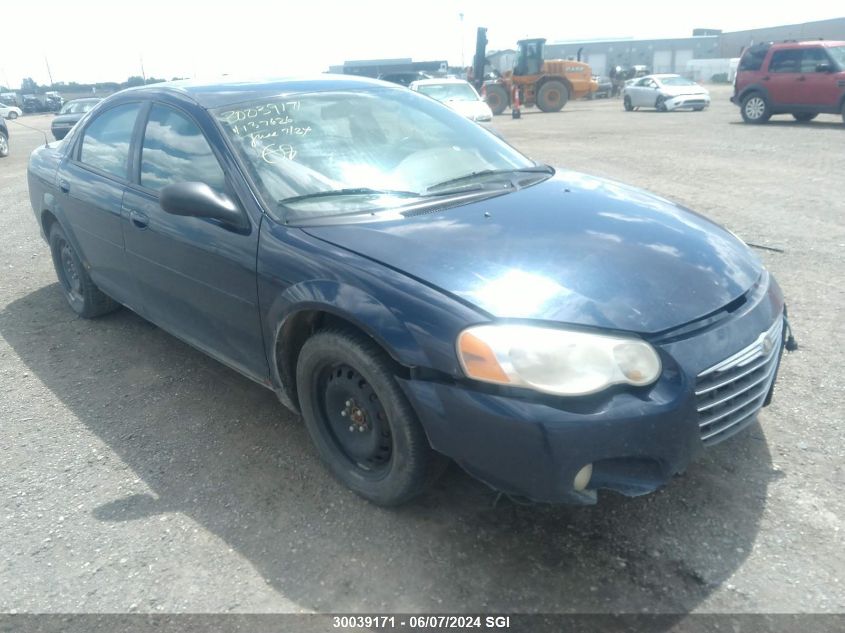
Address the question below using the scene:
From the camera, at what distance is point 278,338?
9.21ft

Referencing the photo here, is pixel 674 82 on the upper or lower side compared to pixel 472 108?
lower

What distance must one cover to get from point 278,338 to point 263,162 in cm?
80

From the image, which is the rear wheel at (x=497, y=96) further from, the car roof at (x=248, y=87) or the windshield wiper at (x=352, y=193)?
the windshield wiper at (x=352, y=193)

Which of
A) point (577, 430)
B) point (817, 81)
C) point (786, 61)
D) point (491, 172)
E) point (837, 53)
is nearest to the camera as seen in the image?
point (577, 430)

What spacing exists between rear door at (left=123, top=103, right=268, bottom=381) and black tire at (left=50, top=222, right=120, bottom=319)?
1062 mm

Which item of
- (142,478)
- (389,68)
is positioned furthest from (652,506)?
(389,68)

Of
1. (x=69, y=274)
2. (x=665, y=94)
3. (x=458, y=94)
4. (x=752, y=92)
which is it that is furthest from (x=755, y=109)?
(x=69, y=274)

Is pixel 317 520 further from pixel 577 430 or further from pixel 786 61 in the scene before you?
pixel 786 61

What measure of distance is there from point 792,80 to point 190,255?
692 inches

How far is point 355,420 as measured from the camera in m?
2.71

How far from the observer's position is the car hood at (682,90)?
82.0ft

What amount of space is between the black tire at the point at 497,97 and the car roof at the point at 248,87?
25550 mm

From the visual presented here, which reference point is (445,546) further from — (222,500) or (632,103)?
(632,103)

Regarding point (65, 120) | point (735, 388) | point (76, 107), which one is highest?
point (735, 388)
